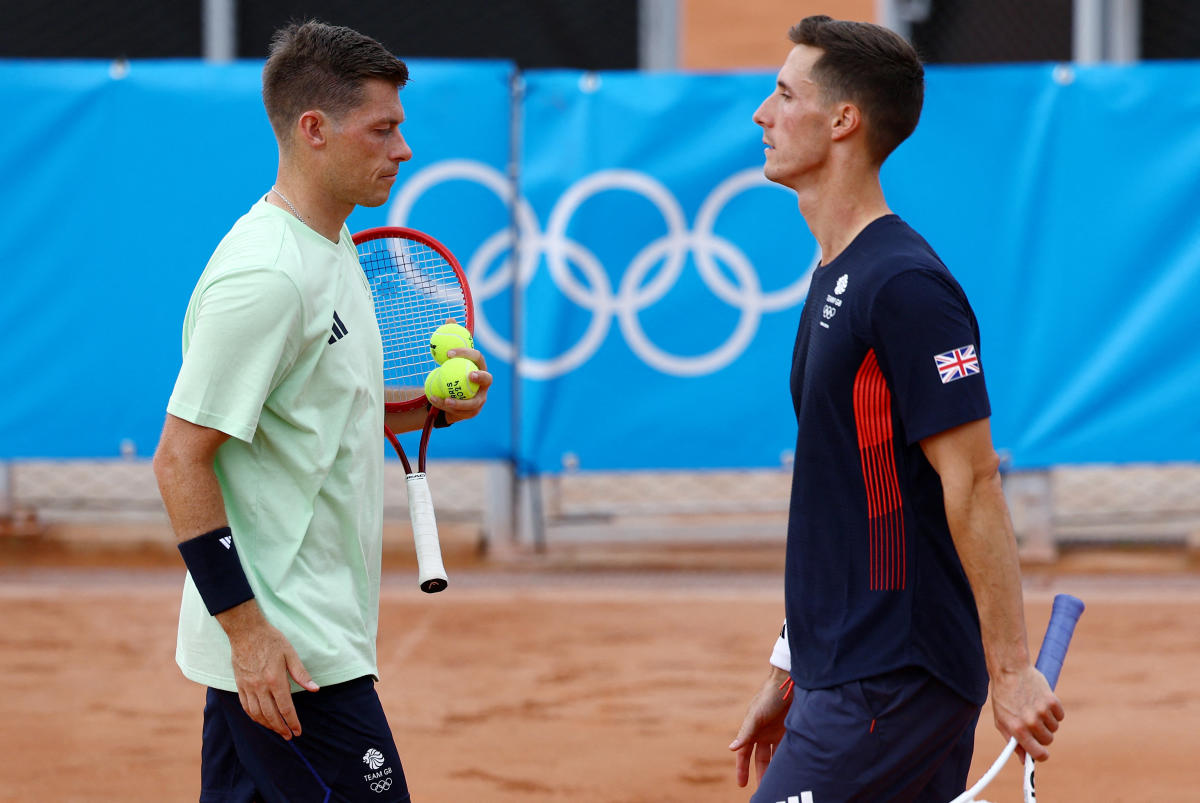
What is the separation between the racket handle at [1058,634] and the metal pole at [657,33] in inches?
337

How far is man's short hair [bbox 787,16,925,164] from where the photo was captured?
278 centimetres

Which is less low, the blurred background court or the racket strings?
the racket strings

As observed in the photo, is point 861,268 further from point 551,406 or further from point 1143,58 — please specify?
point 1143,58

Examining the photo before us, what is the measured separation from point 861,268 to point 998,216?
5.66 meters

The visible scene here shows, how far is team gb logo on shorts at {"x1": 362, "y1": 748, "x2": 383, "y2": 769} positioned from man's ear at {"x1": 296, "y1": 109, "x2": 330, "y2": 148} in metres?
1.19

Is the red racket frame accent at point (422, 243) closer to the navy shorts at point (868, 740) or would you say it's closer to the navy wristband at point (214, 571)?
the navy wristband at point (214, 571)

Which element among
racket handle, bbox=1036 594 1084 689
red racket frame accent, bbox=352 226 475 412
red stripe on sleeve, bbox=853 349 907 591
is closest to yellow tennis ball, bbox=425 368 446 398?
red racket frame accent, bbox=352 226 475 412

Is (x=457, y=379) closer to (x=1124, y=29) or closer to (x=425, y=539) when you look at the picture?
(x=425, y=539)

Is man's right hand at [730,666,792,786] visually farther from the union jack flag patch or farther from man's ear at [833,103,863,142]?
man's ear at [833,103,863,142]

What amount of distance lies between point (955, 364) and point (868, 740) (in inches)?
26.9

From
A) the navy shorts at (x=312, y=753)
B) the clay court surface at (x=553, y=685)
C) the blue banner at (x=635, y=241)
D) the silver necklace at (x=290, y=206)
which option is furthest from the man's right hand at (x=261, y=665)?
the blue banner at (x=635, y=241)

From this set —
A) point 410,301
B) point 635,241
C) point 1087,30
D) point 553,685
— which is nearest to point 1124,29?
point 1087,30

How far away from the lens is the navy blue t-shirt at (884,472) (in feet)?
8.39

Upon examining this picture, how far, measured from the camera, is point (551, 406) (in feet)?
26.7
